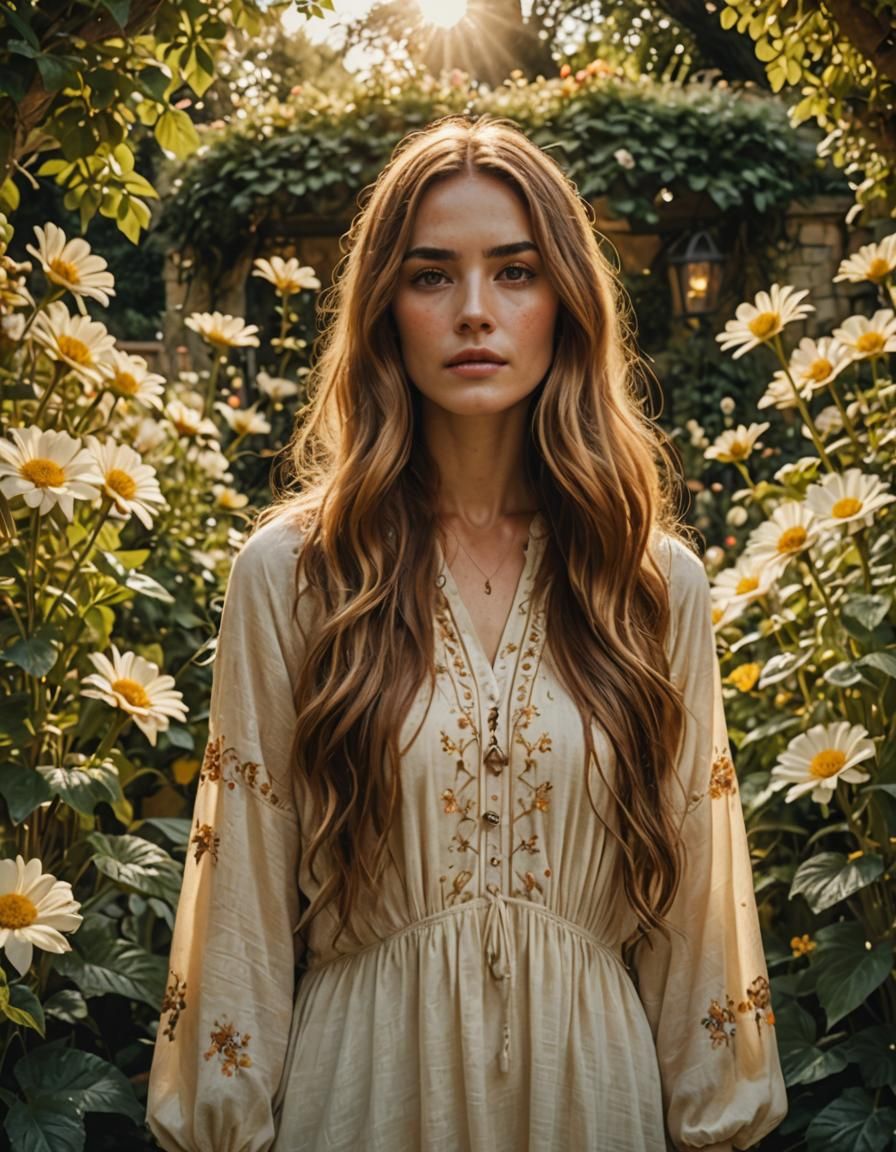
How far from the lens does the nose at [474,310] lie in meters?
1.61

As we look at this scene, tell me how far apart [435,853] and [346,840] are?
4.0 inches

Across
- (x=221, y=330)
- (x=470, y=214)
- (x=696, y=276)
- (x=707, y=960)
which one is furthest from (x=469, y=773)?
(x=696, y=276)

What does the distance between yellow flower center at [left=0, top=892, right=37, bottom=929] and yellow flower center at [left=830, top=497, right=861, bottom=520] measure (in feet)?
4.55

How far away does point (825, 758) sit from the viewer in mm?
2221

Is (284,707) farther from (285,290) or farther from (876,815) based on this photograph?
(285,290)

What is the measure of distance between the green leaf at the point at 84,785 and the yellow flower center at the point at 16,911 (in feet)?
0.63

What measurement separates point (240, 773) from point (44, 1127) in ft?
2.40

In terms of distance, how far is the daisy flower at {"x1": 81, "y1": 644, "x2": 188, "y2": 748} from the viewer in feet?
7.09

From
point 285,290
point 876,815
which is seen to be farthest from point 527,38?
point 876,815

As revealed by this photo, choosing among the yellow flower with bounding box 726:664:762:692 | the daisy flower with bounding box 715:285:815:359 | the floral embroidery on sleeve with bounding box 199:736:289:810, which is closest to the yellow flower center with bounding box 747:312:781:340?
the daisy flower with bounding box 715:285:815:359

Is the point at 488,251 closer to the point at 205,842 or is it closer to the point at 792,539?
the point at 205,842

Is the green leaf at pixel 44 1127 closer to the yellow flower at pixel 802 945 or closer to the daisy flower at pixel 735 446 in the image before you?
the yellow flower at pixel 802 945

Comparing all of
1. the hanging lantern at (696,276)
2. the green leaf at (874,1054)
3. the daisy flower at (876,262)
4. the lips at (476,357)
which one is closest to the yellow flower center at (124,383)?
the lips at (476,357)

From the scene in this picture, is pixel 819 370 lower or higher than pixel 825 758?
higher
